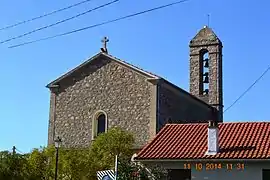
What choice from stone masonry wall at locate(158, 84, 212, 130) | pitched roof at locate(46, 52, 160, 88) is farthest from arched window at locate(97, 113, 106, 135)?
stone masonry wall at locate(158, 84, 212, 130)

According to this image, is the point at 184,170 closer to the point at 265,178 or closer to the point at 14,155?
the point at 265,178

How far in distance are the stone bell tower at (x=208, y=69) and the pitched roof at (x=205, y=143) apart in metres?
16.9

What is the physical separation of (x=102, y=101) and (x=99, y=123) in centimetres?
141

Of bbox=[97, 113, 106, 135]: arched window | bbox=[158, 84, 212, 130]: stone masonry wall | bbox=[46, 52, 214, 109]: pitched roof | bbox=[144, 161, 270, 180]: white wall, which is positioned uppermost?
bbox=[46, 52, 214, 109]: pitched roof

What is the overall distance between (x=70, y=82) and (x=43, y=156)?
20.4ft

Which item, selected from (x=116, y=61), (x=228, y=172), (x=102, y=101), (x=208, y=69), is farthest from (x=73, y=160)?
(x=208, y=69)

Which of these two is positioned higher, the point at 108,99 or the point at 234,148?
the point at 108,99

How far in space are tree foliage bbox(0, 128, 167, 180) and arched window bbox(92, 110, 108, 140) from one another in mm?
2653

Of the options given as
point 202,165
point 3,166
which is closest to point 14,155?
point 3,166

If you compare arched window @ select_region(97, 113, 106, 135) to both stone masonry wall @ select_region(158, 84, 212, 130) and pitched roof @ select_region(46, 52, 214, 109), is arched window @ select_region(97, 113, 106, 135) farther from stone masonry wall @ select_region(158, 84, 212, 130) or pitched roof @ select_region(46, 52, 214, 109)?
stone masonry wall @ select_region(158, 84, 212, 130)

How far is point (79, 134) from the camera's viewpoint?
37.2 metres

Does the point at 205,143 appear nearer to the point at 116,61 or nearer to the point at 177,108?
Answer: the point at 177,108

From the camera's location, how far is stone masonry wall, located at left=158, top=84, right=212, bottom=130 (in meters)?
35.6

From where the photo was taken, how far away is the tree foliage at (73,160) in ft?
105
